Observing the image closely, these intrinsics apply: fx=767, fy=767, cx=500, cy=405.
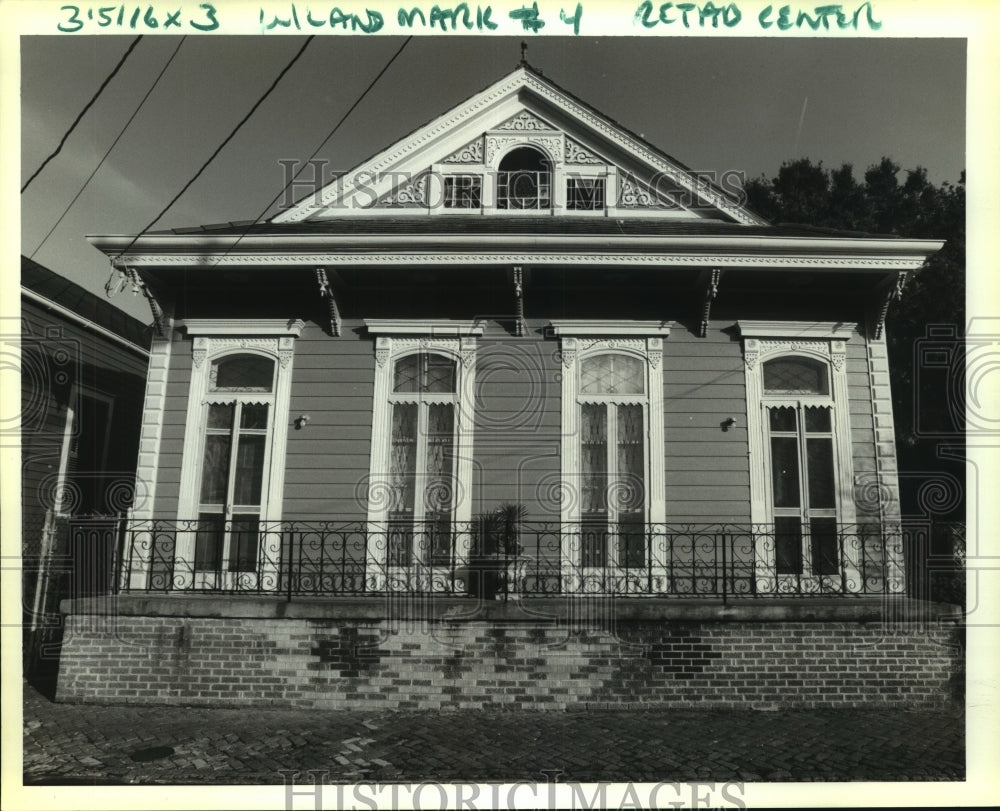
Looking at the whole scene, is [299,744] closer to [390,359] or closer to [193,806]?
[193,806]

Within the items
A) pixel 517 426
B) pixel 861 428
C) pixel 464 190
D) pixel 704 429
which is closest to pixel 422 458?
pixel 517 426

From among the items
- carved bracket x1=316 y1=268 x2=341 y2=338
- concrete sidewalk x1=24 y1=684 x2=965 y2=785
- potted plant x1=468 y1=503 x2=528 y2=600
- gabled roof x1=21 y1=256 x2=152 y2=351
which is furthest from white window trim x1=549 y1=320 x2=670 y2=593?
gabled roof x1=21 y1=256 x2=152 y2=351

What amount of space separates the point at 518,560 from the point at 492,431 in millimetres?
1348

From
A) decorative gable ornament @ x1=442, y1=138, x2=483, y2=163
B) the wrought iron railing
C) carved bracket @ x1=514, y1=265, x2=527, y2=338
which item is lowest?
the wrought iron railing

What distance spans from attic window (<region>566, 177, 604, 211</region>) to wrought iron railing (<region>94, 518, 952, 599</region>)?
3.62 m

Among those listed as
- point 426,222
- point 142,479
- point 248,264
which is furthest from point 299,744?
point 426,222

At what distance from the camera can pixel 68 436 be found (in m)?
9.31

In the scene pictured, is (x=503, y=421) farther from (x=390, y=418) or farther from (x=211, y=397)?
(x=211, y=397)

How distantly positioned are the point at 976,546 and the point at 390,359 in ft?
18.0

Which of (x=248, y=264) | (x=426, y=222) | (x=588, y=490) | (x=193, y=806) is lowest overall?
(x=193, y=806)

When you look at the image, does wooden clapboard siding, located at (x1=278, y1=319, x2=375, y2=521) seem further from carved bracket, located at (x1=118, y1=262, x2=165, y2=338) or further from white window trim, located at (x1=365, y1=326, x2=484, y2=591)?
carved bracket, located at (x1=118, y1=262, x2=165, y2=338)

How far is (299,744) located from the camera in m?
5.89

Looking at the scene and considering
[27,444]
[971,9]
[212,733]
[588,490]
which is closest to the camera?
[971,9]

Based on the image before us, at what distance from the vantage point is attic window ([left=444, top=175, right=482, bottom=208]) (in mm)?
8867
